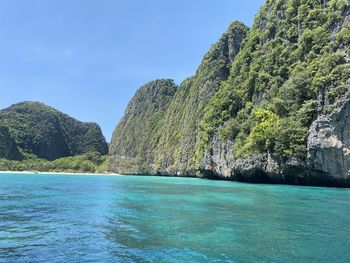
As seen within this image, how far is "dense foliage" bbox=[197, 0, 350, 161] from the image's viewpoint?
48.0 meters

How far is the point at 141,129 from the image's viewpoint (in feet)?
536

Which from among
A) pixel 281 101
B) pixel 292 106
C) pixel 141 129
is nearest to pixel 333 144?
pixel 292 106

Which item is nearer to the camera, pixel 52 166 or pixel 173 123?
pixel 173 123

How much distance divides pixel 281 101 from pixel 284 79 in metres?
10.1

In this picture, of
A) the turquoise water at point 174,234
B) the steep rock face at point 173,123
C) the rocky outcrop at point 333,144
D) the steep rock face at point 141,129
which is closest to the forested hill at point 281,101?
the rocky outcrop at point 333,144

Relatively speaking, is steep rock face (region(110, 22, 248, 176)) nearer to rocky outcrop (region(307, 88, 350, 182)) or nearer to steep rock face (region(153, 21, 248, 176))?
steep rock face (region(153, 21, 248, 176))

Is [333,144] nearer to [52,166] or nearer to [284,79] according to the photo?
[284,79]

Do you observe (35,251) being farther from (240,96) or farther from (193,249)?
(240,96)

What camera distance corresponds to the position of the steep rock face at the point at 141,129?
144875mm

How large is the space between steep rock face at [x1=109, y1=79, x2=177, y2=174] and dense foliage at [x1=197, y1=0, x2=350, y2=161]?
62.6 meters

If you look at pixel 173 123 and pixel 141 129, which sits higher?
pixel 141 129

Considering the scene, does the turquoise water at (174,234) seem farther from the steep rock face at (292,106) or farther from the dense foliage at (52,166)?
the dense foliage at (52,166)

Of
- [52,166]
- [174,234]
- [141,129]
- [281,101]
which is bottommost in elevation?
[174,234]

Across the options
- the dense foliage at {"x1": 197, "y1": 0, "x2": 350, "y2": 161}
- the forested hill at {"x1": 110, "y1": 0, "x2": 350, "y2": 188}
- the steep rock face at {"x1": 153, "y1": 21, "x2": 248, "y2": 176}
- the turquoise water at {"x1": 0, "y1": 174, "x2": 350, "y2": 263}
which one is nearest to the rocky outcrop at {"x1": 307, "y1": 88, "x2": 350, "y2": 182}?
the forested hill at {"x1": 110, "y1": 0, "x2": 350, "y2": 188}
